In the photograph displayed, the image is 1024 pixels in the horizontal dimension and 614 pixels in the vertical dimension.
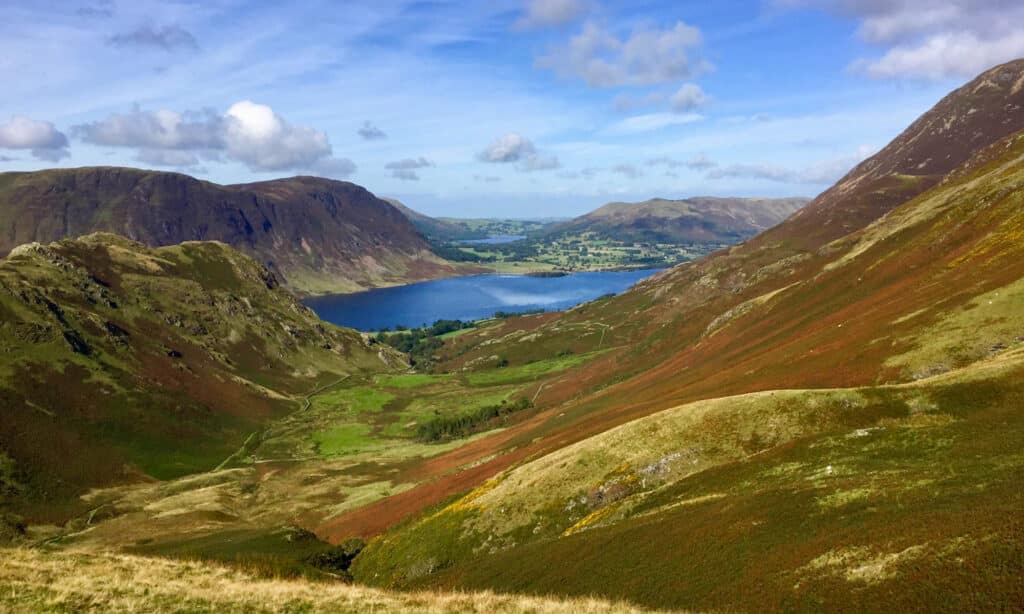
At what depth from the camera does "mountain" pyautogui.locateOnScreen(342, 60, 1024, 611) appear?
24.9 metres

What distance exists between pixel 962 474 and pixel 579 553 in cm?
2344

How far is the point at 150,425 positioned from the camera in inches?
6634

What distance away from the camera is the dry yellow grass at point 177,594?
2286cm

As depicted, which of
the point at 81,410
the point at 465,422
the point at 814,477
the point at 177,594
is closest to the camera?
the point at 177,594

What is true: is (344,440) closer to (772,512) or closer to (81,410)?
(81,410)

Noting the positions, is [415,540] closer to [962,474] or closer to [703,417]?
[703,417]

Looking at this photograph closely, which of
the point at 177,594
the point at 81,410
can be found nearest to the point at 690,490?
the point at 177,594

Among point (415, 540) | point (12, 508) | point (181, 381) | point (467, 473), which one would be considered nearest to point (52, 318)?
point (181, 381)

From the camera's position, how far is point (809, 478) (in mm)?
37969

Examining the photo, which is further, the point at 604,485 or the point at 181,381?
the point at 181,381

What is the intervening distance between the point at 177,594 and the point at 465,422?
156607mm

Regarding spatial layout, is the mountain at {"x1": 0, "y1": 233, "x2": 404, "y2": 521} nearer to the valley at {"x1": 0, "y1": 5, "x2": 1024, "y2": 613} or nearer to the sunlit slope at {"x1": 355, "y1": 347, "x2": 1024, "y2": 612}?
the valley at {"x1": 0, "y1": 5, "x2": 1024, "y2": 613}

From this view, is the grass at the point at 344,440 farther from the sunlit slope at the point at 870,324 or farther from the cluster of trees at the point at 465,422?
the sunlit slope at the point at 870,324

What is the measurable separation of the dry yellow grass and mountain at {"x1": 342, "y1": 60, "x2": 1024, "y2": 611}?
9412 mm
